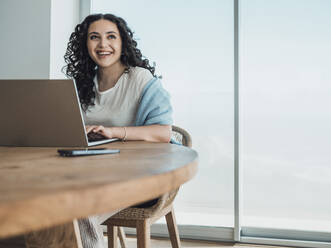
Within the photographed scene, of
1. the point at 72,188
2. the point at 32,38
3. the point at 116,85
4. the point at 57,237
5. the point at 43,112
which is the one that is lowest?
the point at 57,237

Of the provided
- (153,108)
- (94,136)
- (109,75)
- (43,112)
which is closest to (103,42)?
(109,75)

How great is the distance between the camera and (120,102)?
1.79 m

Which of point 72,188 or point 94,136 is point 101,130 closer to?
point 94,136

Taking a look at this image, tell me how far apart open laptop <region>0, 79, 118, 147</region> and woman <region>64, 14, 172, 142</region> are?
45 cm

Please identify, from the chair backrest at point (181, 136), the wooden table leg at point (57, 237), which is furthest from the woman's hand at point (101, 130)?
the wooden table leg at point (57, 237)

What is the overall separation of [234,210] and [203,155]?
1.40 feet

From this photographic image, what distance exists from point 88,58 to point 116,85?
37 centimetres

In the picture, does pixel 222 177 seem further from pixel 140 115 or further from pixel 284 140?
pixel 140 115

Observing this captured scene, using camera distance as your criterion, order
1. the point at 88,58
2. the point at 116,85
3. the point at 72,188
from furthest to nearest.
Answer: the point at 88,58
the point at 116,85
the point at 72,188

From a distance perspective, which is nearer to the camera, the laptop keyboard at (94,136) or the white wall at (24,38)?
the laptop keyboard at (94,136)

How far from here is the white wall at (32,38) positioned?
2566 mm

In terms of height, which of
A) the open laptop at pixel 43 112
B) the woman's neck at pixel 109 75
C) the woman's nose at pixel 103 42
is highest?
the woman's nose at pixel 103 42

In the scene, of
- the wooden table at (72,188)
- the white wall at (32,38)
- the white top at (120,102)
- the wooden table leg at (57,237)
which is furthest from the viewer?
the white wall at (32,38)

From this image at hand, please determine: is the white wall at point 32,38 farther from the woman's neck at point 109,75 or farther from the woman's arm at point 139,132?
the woman's arm at point 139,132
